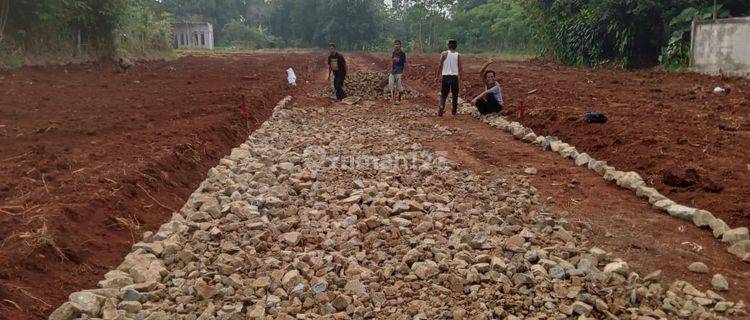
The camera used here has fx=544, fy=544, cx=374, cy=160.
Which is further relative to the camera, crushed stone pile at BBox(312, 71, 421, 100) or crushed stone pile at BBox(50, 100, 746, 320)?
crushed stone pile at BBox(312, 71, 421, 100)

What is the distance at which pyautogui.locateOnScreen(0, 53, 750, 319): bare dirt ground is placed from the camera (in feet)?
13.3

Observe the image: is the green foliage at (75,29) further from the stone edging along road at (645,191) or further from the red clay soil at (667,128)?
the stone edging along road at (645,191)

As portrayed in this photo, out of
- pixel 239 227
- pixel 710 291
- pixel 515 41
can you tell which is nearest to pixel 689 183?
pixel 710 291

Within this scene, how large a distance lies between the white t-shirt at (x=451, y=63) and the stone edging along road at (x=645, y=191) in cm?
175

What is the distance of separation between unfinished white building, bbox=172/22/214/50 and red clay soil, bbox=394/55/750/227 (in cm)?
5168

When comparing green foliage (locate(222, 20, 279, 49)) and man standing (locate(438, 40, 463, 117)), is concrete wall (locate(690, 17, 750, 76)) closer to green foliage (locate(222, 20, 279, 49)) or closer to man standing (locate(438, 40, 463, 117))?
man standing (locate(438, 40, 463, 117))

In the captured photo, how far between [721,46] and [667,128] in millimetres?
9729

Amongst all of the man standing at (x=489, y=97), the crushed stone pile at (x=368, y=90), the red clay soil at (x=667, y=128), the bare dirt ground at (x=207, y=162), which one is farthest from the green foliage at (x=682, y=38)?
the man standing at (x=489, y=97)

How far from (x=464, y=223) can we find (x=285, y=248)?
1620mm

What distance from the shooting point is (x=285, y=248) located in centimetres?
458

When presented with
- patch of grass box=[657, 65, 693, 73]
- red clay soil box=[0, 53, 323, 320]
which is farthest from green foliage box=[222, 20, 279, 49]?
red clay soil box=[0, 53, 323, 320]

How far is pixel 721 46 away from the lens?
15.6 meters

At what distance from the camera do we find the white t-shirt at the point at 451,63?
10484 millimetres

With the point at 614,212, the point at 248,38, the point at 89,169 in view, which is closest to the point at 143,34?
the point at 89,169
